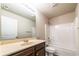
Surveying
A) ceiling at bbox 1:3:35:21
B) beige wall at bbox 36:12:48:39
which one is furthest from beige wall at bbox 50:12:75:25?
ceiling at bbox 1:3:35:21

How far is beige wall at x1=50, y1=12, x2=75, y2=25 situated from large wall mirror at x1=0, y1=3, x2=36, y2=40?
90cm

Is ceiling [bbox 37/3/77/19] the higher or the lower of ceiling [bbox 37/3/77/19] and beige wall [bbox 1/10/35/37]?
the higher

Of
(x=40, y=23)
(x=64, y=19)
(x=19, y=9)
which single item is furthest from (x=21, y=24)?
(x=64, y=19)

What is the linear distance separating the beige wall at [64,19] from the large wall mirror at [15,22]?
0.90m

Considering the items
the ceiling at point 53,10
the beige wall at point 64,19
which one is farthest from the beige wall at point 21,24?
the beige wall at point 64,19

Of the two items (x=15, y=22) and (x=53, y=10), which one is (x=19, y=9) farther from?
(x=53, y=10)

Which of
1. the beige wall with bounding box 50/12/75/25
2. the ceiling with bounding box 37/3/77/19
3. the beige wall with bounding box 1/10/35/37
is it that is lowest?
the beige wall with bounding box 1/10/35/37

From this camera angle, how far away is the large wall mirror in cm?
142

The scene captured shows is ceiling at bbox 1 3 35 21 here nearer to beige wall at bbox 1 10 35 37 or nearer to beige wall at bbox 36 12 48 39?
beige wall at bbox 1 10 35 37

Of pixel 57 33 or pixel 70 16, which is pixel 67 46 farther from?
pixel 70 16

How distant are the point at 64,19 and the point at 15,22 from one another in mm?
1791

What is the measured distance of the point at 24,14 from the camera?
77.4 inches

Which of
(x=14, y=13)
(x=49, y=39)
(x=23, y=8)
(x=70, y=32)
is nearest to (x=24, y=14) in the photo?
(x=23, y=8)

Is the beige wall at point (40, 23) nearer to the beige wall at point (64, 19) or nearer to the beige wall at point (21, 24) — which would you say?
the beige wall at point (64, 19)
